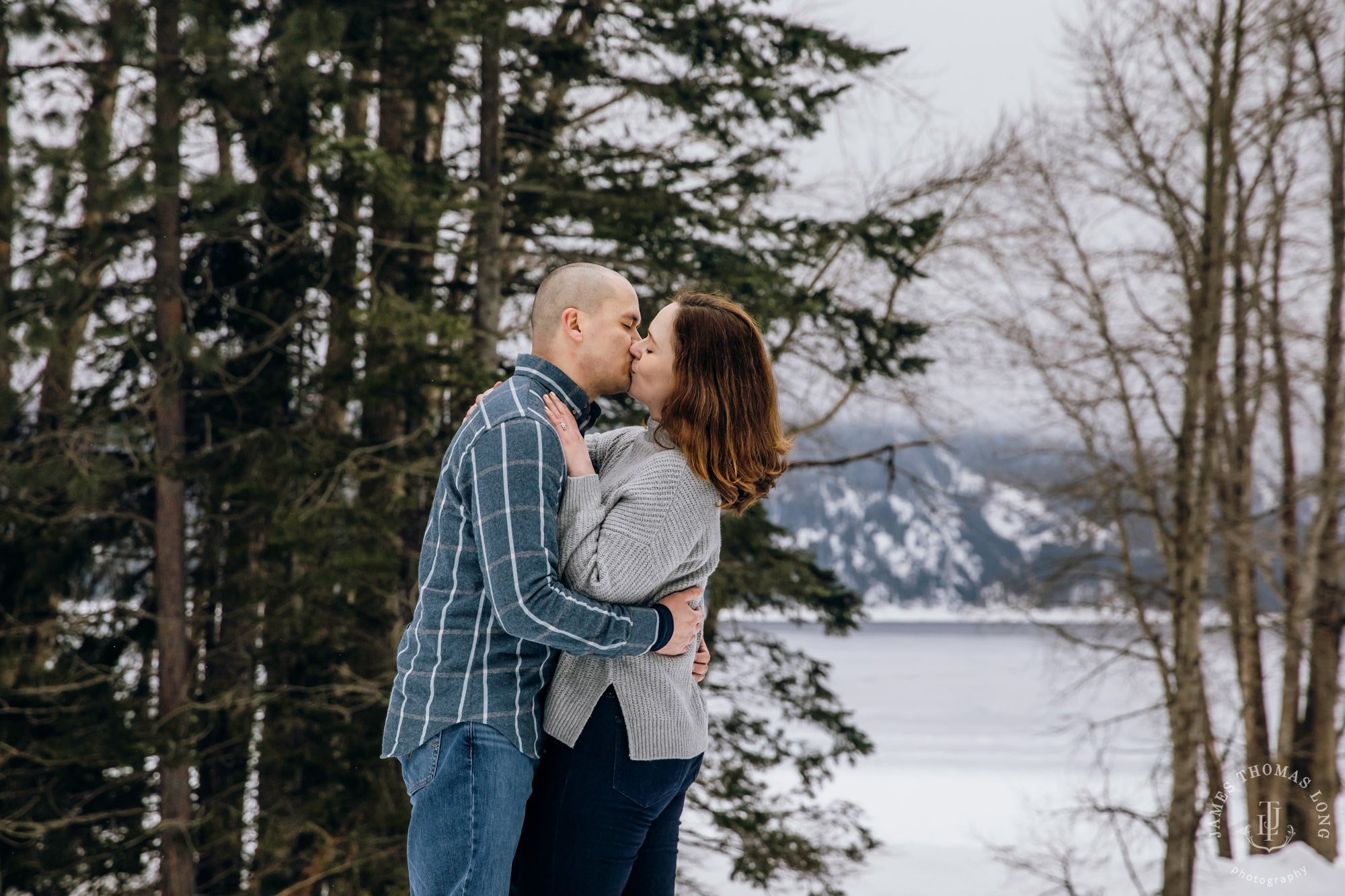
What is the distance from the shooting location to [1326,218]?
12008mm

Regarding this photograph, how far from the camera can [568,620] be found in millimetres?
1593

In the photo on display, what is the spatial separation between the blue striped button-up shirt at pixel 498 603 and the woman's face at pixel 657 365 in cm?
18

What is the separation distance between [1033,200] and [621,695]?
11160 mm

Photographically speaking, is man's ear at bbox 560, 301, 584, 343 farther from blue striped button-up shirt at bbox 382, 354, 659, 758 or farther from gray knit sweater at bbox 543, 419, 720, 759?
gray knit sweater at bbox 543, 419, 720, 759

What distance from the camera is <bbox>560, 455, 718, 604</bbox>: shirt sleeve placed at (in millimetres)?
1672

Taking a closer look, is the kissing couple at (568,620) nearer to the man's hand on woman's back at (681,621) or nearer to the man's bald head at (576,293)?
the man's hand on woman's back at (681,621)

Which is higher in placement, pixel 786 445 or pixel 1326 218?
pixel 1326 218

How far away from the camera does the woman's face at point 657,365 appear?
70.7 inches

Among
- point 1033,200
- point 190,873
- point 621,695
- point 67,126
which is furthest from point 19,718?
point 1033,200

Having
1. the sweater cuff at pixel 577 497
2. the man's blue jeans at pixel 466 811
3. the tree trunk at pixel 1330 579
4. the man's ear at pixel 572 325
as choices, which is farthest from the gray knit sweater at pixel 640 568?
the tree trunk at pixel 1330 579

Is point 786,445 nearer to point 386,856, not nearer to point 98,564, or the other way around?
point 386,856

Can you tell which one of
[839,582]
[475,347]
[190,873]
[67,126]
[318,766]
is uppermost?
[67,126]

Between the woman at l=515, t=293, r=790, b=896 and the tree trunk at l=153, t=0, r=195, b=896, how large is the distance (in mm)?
6233

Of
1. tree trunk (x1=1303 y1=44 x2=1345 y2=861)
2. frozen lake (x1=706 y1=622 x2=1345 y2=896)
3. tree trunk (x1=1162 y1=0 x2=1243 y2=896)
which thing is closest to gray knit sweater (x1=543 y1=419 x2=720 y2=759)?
frozen lake (x1=706 y1=622 x2=1345 y2=896)
